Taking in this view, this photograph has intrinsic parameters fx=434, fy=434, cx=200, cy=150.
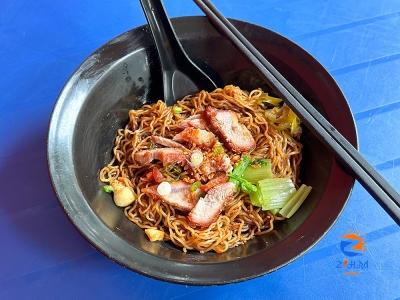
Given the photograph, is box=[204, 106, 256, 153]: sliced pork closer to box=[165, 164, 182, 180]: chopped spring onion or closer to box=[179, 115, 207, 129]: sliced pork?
box=[179, 115, 207, 129]: sliced pork

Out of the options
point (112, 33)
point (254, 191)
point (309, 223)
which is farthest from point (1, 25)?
point (309, 223)

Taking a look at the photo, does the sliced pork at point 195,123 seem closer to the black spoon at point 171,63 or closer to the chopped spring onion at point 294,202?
the black spoon at point 171,63

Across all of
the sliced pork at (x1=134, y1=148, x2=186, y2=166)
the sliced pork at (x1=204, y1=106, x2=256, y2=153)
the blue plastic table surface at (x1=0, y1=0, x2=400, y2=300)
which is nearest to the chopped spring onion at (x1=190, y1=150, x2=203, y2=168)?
the sliced pork at (x1=134, y1=148, x2=186, y2=166)

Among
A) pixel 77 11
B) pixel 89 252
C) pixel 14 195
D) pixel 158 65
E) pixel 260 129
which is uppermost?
pixel 77 11

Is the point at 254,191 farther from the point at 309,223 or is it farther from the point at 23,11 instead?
the point at 23,11

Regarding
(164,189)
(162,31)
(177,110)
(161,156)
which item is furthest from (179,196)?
(162,31)

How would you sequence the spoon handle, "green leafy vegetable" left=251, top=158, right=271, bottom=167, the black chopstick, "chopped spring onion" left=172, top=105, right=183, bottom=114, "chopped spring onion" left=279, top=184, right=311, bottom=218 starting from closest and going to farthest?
1. the black chopstick
2. "chopped spring onion" left=279, top=184, right=311, bottom=218
3. "green leafy vegetable" left=251, top=158, right=271, bottom=167
4. the spoon handle
5. "chopped spring onion" left=172, top=105, right=183, bottom=114

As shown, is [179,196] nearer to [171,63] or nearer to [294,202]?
[294,202]
